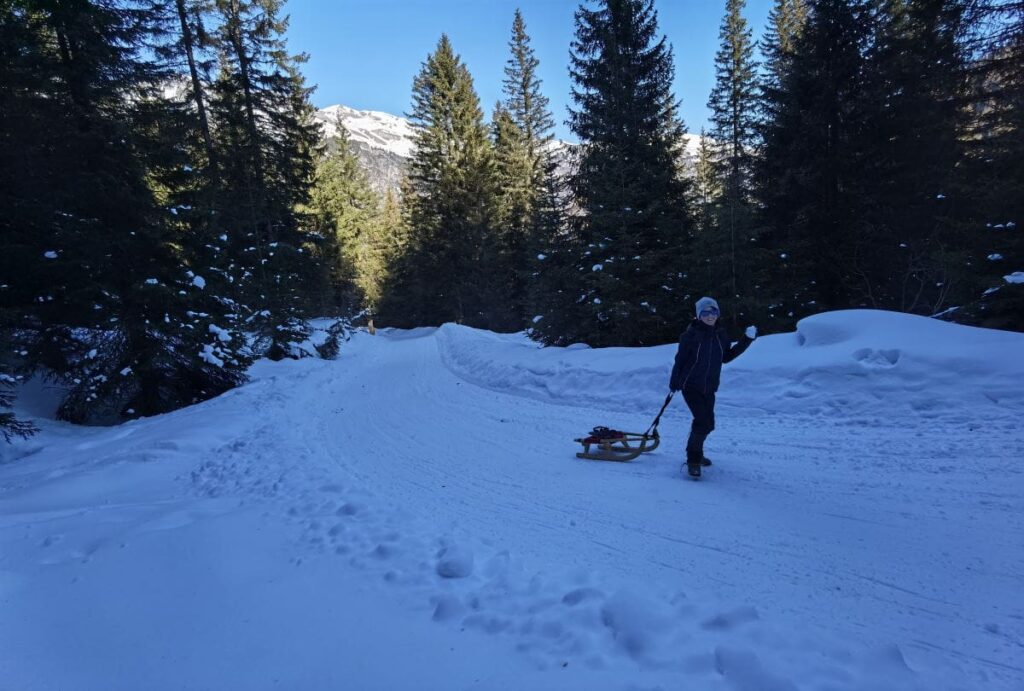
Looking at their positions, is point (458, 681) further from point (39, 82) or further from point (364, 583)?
point (39, 82)

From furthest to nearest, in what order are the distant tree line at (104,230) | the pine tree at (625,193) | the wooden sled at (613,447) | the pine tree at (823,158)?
1. the pine tree at (823,158)
2. the pine tree at (625,193)
3. the distant tree line at (104,230)
4. the wooden sled at (613,447)

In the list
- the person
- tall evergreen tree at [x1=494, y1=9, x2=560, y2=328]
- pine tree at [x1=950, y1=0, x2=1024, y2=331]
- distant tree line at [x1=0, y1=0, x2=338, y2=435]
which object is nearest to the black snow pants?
the person

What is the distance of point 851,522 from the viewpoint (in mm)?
3971


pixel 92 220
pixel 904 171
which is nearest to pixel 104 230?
pixel 92 220

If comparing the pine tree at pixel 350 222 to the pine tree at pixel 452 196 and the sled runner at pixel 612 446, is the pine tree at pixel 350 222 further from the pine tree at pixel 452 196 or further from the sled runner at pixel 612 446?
the sled runner at pixel 612 446

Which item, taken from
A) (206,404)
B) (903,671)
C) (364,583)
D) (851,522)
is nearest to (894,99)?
(851,522)

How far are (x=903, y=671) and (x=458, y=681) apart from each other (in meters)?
2.23

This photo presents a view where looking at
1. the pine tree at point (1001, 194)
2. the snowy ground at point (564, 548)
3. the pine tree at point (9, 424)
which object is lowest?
the snowy ground at point (564, 548)

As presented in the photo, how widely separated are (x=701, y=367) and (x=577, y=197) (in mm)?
12161

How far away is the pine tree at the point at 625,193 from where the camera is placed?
13.1 metres

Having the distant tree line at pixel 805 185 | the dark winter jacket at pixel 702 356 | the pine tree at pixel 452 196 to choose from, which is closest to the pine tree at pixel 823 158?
the distant tree line at pixel 805 185

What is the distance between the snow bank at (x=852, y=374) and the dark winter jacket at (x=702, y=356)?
2.38m

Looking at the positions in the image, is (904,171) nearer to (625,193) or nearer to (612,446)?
(625,193)

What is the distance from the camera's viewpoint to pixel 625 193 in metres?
13.0
